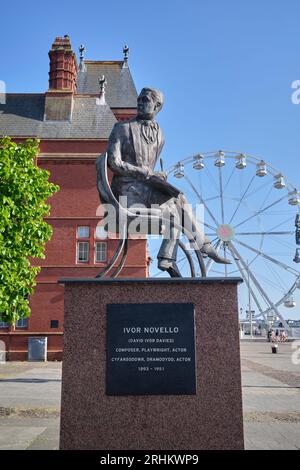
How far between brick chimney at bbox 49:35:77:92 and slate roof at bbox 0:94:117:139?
1194mm

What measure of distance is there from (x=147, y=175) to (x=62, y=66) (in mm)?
29367

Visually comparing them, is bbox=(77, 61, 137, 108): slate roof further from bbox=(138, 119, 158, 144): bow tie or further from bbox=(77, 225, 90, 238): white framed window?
bbox=(138, 119, 158, 144): bow tie

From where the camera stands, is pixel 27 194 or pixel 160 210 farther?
pixel 27 194

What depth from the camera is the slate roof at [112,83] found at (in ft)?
131

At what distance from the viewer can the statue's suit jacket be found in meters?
7.16

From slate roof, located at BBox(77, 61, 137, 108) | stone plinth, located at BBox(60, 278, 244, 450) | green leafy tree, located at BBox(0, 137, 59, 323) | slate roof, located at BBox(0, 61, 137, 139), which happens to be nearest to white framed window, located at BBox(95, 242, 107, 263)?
slate roof, located at BBox(0, 61, 137, 139)

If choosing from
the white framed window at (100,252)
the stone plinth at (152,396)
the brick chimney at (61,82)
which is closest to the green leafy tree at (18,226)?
the stone plinth at (152,396)

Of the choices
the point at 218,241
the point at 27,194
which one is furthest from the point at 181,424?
the point at 218,241

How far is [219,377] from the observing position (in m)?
5.95

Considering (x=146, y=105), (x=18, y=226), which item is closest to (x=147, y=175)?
(x=146, y=105)

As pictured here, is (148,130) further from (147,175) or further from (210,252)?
(210,252)

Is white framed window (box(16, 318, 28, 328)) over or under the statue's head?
under

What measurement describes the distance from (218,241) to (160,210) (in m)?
33.2
